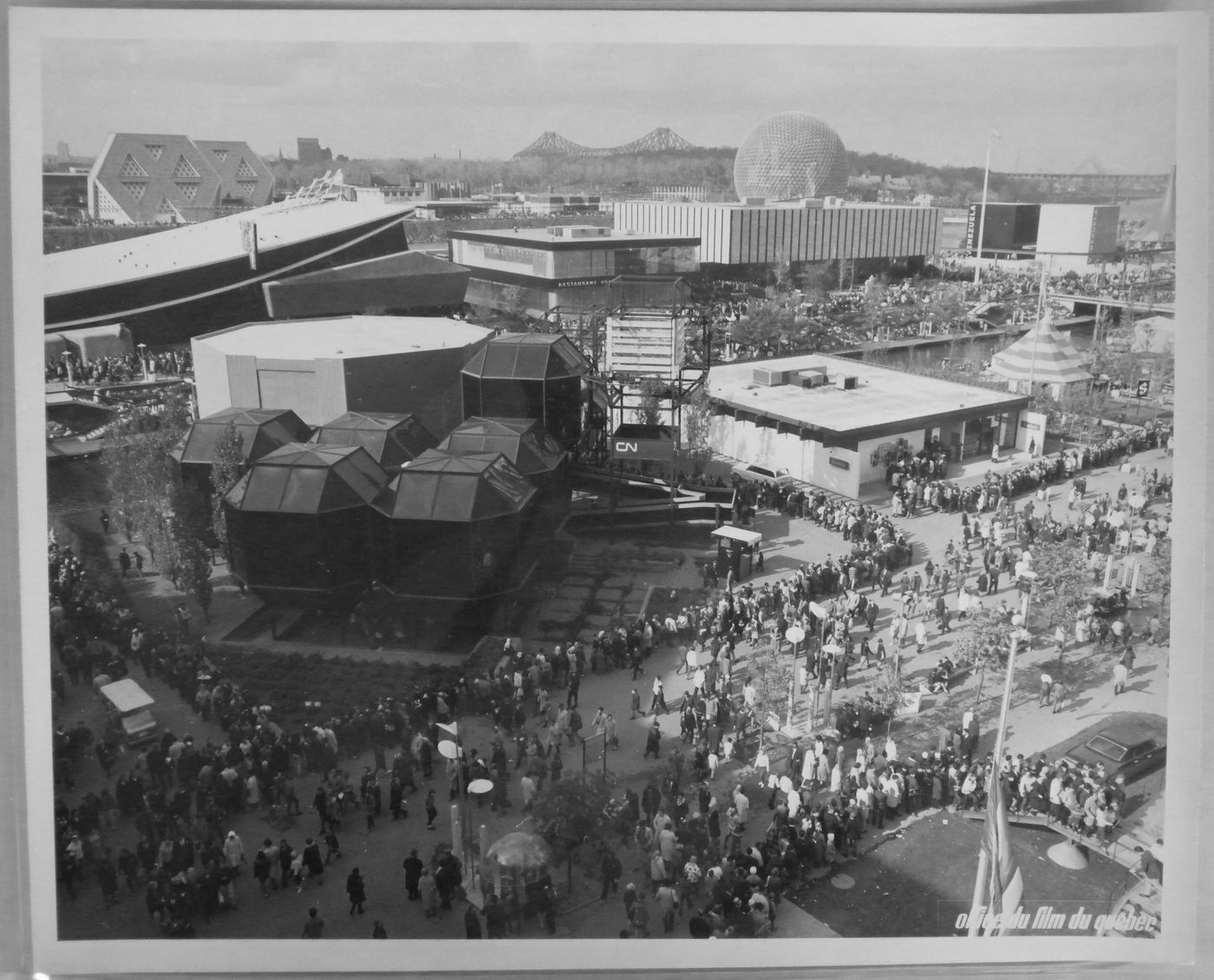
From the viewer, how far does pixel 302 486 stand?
9.32m

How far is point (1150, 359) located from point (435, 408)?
8.47 metres

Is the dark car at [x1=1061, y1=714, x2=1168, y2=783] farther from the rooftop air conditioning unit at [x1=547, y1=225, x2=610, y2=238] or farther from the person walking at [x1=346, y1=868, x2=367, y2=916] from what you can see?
the rooftop air conditioning unit at [x1=547, y1=225, x2=610, y2=238]

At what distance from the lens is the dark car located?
8.20 meters

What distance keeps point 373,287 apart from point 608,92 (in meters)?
7.14

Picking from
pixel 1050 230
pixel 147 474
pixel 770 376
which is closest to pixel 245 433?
pixel 147 474

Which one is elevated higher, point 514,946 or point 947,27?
point 947,27

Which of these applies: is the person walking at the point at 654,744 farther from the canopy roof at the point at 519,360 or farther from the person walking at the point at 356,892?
the canopy roof at the point at 519,360

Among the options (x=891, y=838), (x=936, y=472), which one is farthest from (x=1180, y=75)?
(x=891, y=838)

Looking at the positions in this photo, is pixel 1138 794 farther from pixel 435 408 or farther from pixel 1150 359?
pixel 435 408

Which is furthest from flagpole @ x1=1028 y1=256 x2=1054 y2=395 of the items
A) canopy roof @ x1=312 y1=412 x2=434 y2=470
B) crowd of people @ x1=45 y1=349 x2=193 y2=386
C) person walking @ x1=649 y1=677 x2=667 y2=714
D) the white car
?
crowd of people @ x1=45 y1=349 x2=193 y2=386

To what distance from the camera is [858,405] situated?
1224 cm

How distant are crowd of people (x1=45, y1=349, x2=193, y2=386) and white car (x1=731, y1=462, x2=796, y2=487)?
23.8ft

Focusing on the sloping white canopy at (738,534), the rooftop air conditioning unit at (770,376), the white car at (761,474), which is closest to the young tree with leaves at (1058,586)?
the sloping white canopy at (738,534)

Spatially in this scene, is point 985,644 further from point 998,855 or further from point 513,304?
point 513,304
